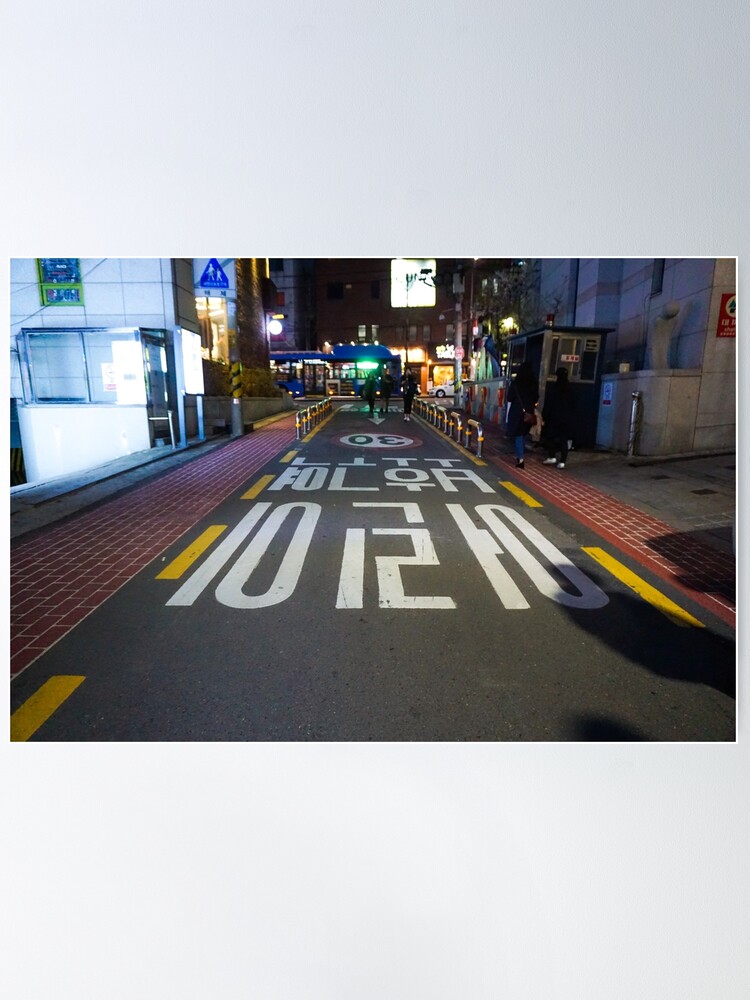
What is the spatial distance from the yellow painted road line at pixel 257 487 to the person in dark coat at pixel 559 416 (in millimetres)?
4976

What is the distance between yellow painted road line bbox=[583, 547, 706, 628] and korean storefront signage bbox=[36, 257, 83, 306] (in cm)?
1193

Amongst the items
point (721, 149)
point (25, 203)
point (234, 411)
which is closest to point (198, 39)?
point (25, 203)

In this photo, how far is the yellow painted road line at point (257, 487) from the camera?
7.05 metres

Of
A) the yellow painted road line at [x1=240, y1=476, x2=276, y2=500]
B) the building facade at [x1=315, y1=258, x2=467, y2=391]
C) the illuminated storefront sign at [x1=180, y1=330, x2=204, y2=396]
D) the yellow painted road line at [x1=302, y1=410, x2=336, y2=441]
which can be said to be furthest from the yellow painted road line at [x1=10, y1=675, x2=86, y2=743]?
the building facade at [x1=315, y1=258, x2=467, y2=391]

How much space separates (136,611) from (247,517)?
2.38 metres

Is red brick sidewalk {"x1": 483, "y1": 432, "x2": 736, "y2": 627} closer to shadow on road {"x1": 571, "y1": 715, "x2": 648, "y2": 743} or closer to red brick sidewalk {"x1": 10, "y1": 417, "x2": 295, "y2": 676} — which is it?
shadow on road {"x1": 571, "y1": 715, "x2": 648, "y2": 743}

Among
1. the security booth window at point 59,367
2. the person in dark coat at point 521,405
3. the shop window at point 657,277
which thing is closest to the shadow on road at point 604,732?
the person in dark coat at point 521,405

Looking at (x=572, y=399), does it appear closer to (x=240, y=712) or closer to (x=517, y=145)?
(x=517, y=145)

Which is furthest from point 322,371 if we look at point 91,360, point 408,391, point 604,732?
point 604,732

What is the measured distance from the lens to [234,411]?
1381 centimetres

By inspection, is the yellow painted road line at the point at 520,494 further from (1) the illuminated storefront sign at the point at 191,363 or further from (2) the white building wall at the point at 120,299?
(2) the white building wall at the point at 120,299

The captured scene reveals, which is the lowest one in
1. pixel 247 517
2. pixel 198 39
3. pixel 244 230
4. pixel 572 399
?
pixel 247 517

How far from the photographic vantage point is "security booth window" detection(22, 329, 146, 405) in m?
11.0

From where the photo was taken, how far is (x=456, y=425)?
44.5 ft
